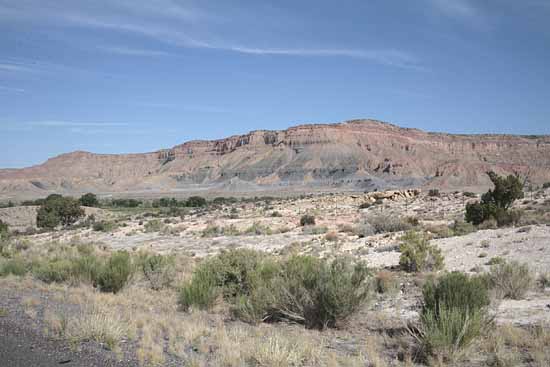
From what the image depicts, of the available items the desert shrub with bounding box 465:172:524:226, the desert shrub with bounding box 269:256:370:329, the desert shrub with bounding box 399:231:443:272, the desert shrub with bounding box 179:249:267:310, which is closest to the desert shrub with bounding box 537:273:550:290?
the desert shrub with bounding box 399:231:443:272

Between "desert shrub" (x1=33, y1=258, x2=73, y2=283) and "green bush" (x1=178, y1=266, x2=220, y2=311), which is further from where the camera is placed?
"desert shrub" (x1=33, y1=258, x2=73, y2=283)

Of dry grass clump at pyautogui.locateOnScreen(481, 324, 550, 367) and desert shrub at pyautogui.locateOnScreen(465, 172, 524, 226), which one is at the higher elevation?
desert shrub at pyautogui.locateOnScreen(465, 172, 524, 226)

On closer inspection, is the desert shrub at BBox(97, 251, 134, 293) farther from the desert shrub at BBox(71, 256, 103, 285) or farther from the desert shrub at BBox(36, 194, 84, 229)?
the desert shrub at BBox(36, 194, 84, 229)

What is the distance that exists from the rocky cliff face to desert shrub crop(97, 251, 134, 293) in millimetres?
120095

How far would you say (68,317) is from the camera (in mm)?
9180

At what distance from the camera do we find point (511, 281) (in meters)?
11.5

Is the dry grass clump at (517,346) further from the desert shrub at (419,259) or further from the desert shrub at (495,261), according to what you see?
the desert shrub at (419,259)

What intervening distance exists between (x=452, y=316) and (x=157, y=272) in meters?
9.46

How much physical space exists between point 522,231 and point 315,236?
11.3 meters

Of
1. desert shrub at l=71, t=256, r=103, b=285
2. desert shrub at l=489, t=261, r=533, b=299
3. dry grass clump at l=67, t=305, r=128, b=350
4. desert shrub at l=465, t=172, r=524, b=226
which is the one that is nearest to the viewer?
dry grass clump at l=67, t=305, r=128, b=350

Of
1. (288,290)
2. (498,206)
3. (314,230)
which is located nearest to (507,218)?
(498,206)

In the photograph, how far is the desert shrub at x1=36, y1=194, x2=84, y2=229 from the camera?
49.2 metres

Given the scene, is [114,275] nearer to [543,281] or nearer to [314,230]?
[543,281]

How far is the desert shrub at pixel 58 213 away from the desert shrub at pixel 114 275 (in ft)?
125
